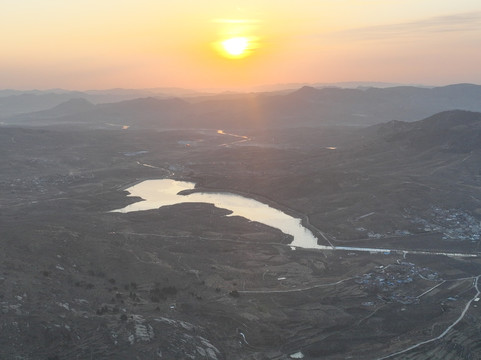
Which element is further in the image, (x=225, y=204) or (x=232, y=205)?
(x=225, y=204)

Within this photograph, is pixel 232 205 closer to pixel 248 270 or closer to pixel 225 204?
pixel 225 204

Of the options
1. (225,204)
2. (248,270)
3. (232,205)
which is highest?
(225,204)

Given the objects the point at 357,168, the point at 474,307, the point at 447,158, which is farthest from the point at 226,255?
the point at 447,158

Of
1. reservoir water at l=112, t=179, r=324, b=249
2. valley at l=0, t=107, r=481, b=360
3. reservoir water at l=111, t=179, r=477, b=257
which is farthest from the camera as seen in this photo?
reservoir water at l=112, t=179, r=324, b=249

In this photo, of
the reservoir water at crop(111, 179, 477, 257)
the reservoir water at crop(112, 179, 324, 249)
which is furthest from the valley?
the reservoir water at crop(112, 179, 324, 249)

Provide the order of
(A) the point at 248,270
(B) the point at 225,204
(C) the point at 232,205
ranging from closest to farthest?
(A) the point at 248,270, (C) the point at 232,205, (B) the point at 225,204

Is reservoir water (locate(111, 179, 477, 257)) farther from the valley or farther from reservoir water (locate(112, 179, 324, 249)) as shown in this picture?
the valley

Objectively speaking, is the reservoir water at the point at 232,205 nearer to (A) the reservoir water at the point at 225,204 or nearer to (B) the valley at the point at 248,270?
(A) the reservoir water at the point at 225,204

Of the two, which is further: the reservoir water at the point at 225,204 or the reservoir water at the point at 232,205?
the reservoir water at the point at 225,204

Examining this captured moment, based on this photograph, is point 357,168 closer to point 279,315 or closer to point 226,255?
point 226,255

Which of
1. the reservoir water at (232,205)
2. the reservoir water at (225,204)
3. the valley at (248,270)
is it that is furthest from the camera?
the reservoir water at (225,204)

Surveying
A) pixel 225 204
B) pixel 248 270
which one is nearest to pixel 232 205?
pixel 225 204

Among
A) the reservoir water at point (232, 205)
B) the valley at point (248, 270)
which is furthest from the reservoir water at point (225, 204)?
the valley at point (248, 270)
